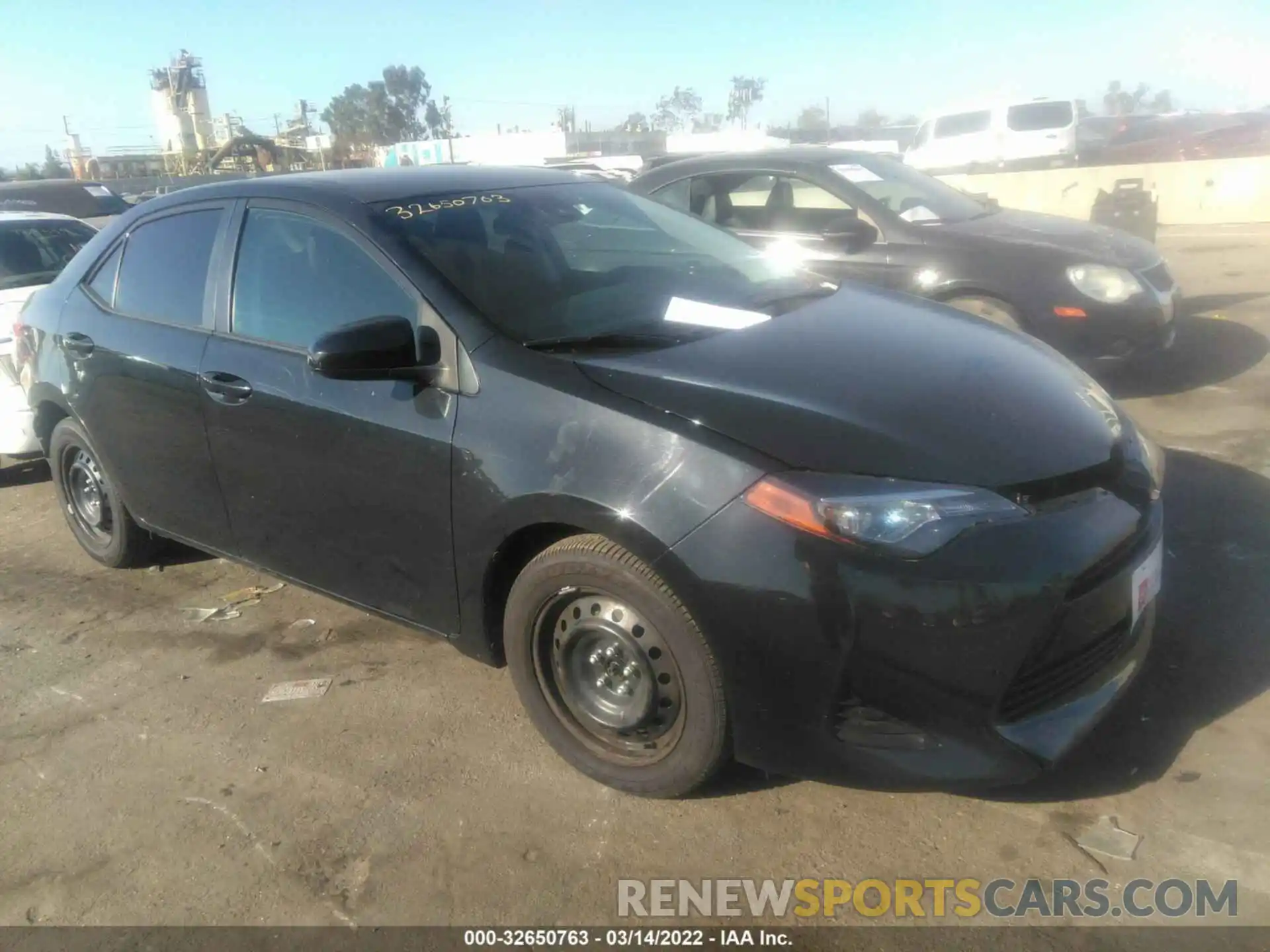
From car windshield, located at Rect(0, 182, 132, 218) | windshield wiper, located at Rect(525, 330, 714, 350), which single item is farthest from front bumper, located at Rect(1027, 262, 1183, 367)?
car windshield, located at Rect(0, 182, 132, 218)

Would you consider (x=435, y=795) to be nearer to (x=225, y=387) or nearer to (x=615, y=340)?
(x=615, y=340)

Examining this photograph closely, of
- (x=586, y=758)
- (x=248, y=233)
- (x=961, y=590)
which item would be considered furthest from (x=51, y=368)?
(x=961, y=590)

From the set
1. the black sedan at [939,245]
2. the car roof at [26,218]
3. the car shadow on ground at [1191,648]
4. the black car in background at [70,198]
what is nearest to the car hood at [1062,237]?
the black sedan at [939,245]

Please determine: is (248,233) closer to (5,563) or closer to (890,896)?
(5,563)

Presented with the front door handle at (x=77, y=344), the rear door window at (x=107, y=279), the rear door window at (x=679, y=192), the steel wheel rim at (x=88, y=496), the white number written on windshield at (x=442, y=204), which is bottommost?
the steel wheel rim at (x=88, y=496)

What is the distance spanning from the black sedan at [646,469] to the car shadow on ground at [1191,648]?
0.32 meters

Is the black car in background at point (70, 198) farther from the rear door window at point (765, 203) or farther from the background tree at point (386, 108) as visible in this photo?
the background tree at point (386, 108)

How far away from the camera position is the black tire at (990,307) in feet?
19.2

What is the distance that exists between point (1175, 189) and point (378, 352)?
596 inches

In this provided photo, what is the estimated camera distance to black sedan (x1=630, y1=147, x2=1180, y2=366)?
5.72 metres

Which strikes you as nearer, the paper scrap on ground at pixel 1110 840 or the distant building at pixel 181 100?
the paper scrap on ground at pixel 1110 840

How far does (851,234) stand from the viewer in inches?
200

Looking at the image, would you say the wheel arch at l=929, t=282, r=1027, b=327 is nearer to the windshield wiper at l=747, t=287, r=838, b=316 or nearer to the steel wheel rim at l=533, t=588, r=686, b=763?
the windshield wiper at l=747, t=287, r=838, b=316

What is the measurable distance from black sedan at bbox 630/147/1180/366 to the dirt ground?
1860mm
